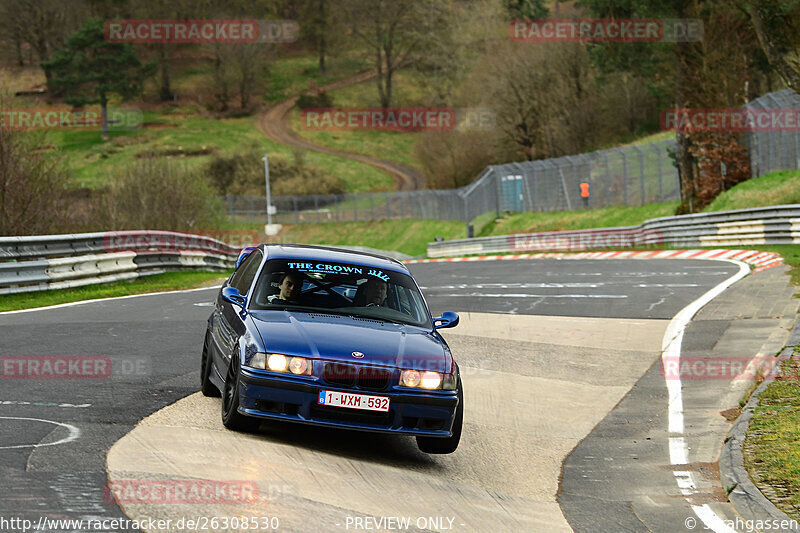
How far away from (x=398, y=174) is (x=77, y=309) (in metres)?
96.7

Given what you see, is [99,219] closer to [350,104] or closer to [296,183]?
[296,183]

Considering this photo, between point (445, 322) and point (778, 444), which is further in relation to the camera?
point (445, 322)

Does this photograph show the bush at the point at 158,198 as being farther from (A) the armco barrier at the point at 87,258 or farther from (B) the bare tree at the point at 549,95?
(B) the bare tree at the point at 549,95

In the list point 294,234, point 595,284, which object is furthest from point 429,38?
point 595,284

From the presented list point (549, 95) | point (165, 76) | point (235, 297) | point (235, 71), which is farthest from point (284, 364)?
point (165, 76)

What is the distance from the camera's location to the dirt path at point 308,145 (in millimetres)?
110312

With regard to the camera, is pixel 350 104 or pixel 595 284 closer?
pixel 595 284

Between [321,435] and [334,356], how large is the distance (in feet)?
3.39

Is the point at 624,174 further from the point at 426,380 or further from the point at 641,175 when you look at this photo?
the point at 426,380

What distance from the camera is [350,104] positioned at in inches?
5261

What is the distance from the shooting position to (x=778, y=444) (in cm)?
840

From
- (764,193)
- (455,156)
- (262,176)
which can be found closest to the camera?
(764,193)

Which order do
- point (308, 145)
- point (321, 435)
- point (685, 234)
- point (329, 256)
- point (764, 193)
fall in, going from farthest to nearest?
point (308, 145), point (764, 193), point (685, 234), point (329, 256), point (321, 435)

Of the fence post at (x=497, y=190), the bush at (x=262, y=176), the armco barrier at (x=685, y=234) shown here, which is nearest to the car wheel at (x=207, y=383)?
the armco barrier at (x=685, y=234)
